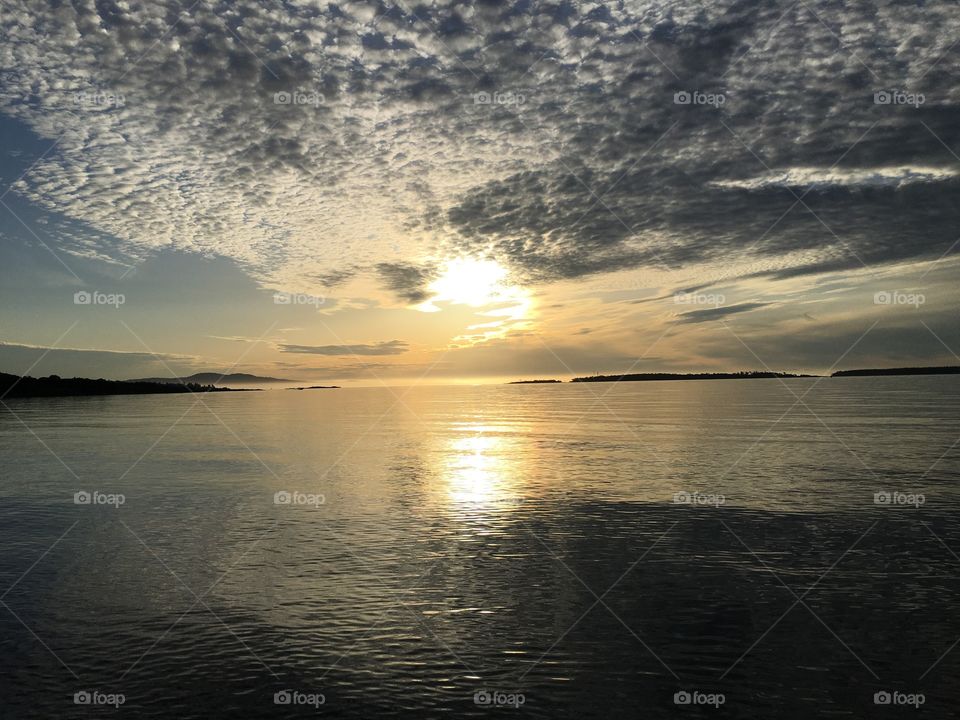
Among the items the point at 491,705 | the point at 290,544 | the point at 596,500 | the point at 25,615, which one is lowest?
the point at 491,705

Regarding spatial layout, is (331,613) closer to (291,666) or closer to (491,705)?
(291,666)

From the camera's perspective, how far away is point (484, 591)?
22625 millimetres

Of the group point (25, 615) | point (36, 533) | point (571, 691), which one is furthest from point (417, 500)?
point (571, 691)

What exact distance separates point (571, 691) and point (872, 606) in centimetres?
1164

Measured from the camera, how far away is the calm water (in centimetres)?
1586

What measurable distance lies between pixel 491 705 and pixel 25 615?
607 inches

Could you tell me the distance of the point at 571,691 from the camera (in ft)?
51.6

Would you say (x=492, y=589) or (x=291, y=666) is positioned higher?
(x=492, y=589)

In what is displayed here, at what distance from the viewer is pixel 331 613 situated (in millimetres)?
20422

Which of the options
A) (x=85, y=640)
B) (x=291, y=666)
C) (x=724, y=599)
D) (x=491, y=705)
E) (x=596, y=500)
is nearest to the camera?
(x=491, y=705)

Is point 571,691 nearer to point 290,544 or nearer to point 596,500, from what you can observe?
point 290,544

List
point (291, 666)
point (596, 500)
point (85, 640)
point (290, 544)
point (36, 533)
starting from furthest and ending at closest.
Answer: point (596, 500), point (36, 533), point (290, 544), point (85, 640), point (291, 666)

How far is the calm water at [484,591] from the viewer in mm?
15859

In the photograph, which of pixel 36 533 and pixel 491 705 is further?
pixel 36 533
